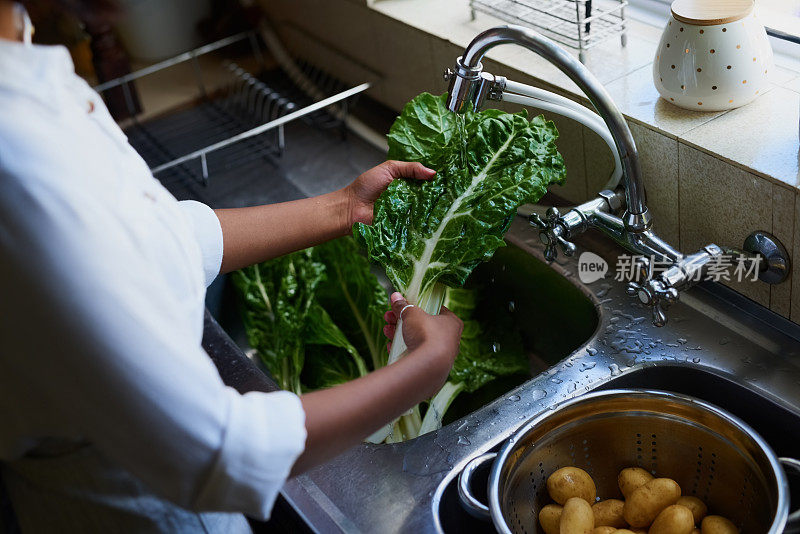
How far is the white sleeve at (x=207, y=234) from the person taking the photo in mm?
1128

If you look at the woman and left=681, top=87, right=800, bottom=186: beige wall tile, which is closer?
the woman

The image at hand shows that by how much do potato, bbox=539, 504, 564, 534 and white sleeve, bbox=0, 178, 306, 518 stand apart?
465mm

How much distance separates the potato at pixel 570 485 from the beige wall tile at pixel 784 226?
15.4 inches

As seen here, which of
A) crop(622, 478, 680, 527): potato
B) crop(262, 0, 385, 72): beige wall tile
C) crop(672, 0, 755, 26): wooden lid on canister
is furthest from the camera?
crop(262, 0, 385, 72): beige wall tile

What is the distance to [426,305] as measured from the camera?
128 cm

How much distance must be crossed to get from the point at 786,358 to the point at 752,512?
0.25 metres

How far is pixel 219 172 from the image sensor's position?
6.23 feet

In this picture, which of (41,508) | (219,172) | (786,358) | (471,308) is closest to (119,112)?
(219,172)

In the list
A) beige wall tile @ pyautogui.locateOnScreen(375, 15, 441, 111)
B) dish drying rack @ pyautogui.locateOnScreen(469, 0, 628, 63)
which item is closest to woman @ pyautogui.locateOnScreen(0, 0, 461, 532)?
dish drying rack @ pyautogui.locateOnScreen(469, 0, 628, 63)

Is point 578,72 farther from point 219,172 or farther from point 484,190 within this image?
point 219,172

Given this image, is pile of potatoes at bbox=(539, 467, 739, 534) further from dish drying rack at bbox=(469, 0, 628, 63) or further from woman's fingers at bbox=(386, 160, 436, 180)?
dish drying rack at bbox=(469, 0, 628, 63)

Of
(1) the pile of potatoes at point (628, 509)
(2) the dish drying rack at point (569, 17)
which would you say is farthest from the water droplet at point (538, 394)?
(2) the dish drying rack at point (569, 17)

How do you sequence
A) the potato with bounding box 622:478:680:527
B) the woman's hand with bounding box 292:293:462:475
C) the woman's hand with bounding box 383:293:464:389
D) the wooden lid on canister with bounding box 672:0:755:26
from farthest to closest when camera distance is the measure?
the wooden lid on canister with bounding box 672:0:755:26 → the potato with bounding box 622:478:680:527 → the woman's hand with bounding box 383:293:464:389 → the woman's hand with bounding box 292:293:462:475

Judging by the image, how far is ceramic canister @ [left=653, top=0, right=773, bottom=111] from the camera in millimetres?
1168
